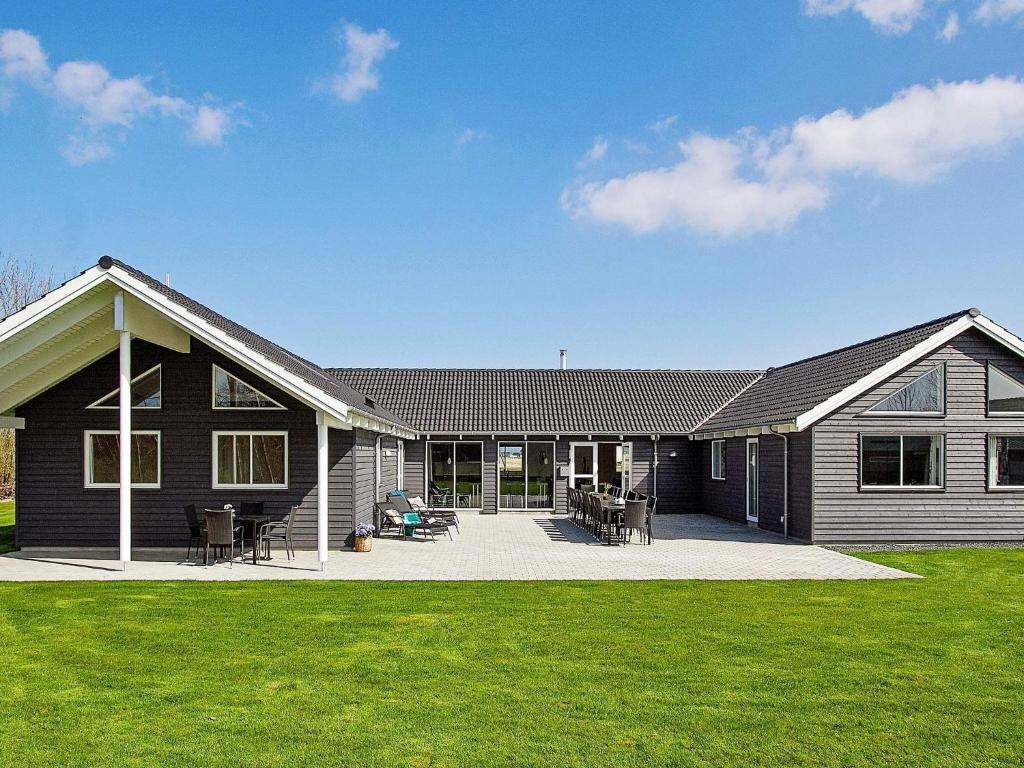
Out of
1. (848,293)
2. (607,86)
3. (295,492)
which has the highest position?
(607,86)

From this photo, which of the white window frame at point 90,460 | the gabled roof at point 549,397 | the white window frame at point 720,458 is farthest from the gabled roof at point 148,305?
the white window frame at point 720,458

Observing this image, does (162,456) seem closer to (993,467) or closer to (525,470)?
(525,470)

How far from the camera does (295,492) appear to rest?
1439 cm

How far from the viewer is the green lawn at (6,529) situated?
50.1ft

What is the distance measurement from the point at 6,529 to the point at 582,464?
15.6 meters

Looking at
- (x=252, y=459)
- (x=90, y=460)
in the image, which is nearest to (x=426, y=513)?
(x=252, y=459)

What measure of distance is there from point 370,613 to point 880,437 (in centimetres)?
1153

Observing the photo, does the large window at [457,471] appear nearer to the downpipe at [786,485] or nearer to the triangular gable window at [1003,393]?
the downpipe at [786,485]

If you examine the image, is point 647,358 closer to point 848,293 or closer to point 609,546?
point 848,293

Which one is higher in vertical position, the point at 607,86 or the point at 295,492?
the point at 607,86

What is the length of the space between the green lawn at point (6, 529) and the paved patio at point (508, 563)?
74.7 inches

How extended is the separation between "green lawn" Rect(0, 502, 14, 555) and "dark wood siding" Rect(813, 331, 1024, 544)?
1642 centimetres

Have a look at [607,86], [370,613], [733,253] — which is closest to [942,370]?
[733,253]

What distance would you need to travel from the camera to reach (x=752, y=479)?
19.2m
